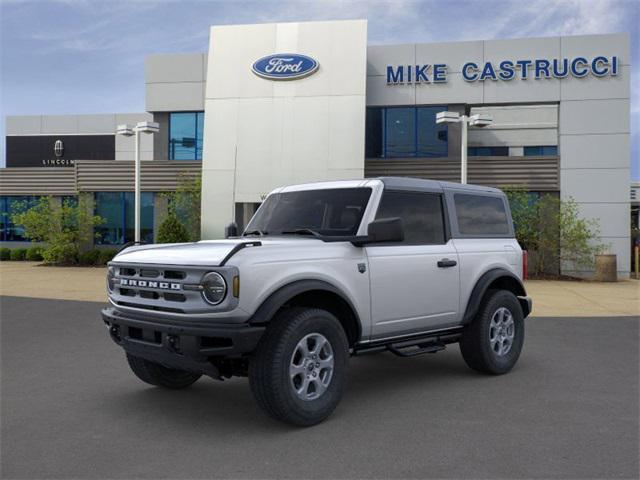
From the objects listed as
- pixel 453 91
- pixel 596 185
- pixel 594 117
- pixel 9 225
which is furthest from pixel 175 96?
pixel 596 185

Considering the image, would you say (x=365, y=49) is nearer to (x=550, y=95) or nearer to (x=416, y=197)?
(x=550, y=95)

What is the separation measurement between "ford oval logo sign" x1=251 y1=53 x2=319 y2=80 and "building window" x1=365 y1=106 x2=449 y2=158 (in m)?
3.27

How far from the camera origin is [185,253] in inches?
183

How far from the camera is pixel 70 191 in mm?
27578

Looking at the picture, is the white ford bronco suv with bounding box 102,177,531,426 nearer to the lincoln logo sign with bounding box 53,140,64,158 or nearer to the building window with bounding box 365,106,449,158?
the building window with bounding box 365,106,449,158

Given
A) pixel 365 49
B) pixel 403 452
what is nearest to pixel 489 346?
pixel 403 452

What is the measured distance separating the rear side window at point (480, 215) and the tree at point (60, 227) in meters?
20.9

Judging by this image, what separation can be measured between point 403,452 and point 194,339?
1646mm

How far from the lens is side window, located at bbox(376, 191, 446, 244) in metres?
5.65

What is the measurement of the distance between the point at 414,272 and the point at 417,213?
2.11 ft

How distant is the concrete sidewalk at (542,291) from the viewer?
1233 cm

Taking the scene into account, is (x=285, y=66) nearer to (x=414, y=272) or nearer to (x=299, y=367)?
(x=414, y=272)

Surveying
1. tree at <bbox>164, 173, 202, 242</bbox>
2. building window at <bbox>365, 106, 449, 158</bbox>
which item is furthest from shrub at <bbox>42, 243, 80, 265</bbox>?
building window at <bbox>365, 106, 449, 158</bbox>

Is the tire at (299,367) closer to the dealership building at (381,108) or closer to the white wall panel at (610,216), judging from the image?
the dealership building at (381,108)
